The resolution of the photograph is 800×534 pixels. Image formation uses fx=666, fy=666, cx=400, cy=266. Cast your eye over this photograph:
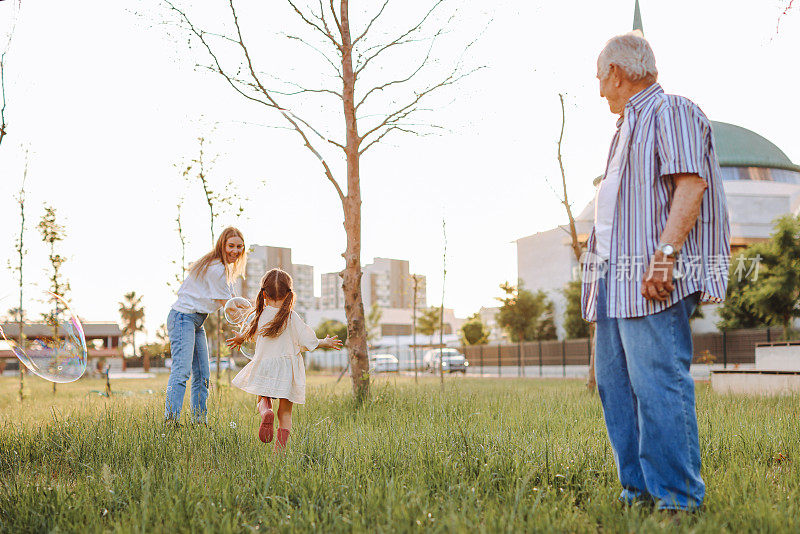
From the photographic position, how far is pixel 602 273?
299cm

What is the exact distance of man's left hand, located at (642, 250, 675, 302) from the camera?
8.58ft

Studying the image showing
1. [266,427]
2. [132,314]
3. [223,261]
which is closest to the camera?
[266,427]

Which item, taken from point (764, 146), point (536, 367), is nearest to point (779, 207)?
point (764, 146)

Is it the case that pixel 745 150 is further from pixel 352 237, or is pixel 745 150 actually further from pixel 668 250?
pixel 668 250

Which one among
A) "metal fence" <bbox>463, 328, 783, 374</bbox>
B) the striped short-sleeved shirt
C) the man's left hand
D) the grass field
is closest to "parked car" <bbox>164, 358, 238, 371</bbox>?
the grass field

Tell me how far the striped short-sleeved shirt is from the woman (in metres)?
3.96

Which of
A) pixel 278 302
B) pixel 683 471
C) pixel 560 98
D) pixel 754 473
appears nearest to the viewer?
pixel 683 471

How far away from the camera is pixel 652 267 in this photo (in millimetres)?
2658

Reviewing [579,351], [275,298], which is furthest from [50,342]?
[579,351]

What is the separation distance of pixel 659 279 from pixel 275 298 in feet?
10.5

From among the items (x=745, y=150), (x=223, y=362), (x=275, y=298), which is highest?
Result: (x=745, y=150)

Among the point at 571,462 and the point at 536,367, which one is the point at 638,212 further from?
the point at 536,367

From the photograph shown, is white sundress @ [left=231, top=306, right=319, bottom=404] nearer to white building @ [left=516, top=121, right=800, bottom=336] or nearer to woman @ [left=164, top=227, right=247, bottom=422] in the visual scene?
woman @ [left=164, top=227, right=247, bottom=422]

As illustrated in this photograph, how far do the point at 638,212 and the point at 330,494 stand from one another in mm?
1852
